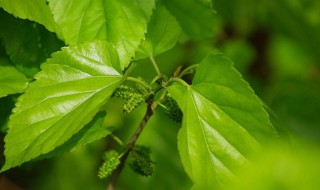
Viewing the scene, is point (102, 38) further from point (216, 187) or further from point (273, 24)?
point (273, 24)

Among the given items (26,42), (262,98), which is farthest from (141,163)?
(262,98)

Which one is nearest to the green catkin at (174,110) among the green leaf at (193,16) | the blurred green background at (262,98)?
the blurred green background at (262,98)

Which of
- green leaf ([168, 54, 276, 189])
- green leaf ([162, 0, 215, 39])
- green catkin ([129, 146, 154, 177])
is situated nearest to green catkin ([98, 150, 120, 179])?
green catkin ([129, 146, 154, 177])

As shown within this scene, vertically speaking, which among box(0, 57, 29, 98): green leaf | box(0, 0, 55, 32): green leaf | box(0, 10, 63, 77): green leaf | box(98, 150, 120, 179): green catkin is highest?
box(0, 0, 55, 32): green leaf

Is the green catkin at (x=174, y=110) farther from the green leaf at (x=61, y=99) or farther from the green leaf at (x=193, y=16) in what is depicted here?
the green leaf at (x=193, y=16)

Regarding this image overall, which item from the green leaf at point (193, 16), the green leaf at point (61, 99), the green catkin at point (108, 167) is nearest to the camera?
the green leaf at point (61, 99)

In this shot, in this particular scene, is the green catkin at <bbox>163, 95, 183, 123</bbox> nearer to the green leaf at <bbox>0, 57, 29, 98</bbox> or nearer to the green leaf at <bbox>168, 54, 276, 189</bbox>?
the green leaf at <bbox>168, 54, 276, 189</bbox>

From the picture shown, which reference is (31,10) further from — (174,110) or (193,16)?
(193,16)
